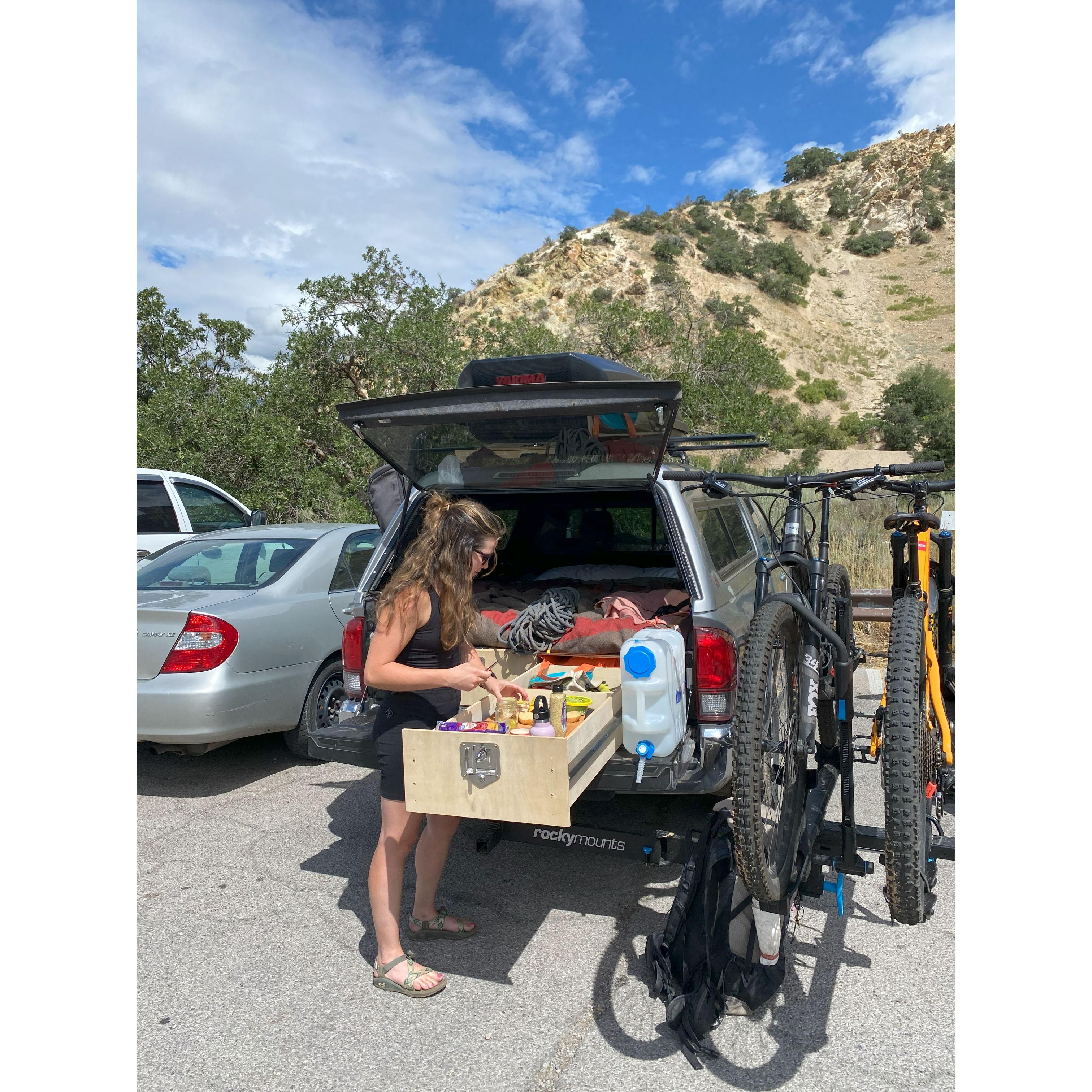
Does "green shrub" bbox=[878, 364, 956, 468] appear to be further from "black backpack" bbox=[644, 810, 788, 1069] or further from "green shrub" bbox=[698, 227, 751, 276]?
"black backpack" bbox=[644, 810, 788, 1069]

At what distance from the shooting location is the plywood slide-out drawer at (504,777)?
242 centimetres

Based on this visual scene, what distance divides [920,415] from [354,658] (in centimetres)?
3896

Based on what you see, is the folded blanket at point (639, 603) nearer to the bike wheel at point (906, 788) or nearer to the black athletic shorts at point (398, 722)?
the black athletic shorts at point (398, 722)

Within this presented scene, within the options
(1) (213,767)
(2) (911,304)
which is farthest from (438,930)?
(2) (911,304)

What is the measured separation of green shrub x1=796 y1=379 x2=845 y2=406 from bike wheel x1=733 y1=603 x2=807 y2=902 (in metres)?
40.6

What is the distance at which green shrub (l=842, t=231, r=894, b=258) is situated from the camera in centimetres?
5684

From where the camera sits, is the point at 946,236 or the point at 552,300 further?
the point at 946,236

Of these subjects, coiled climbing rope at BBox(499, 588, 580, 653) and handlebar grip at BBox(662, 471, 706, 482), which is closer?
handlebar grip at BBox(662, 471, 706, 482)

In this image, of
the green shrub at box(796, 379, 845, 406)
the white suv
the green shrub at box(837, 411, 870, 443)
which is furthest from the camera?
the green shrub at box(796, 379, 845, 406)

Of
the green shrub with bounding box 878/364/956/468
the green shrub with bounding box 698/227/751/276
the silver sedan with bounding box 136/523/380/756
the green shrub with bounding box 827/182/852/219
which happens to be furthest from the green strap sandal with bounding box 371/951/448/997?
the green shrub with bounding box 827/182/852/219

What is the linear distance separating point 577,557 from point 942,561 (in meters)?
2.66

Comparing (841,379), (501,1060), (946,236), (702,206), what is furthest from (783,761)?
(946,236)

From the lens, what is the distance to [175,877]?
12.8ft

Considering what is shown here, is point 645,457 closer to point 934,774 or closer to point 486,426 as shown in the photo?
point 486,426
